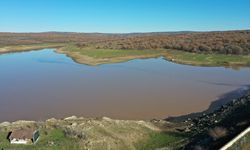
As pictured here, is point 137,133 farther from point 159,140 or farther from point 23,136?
point 23,136

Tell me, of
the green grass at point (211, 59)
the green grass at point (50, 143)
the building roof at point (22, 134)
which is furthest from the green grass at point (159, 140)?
the green grass at point (211, 59)

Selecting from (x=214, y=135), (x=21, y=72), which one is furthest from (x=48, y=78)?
(x=214, y=135)

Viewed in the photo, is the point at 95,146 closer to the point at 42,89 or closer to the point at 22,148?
the point at 22,148

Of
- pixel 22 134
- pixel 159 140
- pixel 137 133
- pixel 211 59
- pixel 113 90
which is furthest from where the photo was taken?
pixel 211 59

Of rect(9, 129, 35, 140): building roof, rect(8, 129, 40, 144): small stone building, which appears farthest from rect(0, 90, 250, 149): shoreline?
rect(9, 129, 35, 140): building roof

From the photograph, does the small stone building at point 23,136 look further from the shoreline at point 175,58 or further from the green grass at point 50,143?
the shoreline at point 175,58

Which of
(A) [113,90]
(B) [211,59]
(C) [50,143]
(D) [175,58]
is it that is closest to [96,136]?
(C) [50,143]
